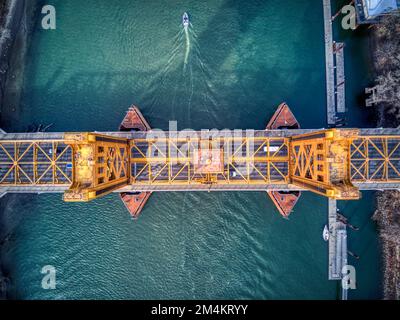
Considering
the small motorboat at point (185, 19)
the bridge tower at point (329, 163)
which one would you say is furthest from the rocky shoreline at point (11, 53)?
the bridge tower at point (329, 163)

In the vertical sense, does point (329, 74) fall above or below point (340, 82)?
above

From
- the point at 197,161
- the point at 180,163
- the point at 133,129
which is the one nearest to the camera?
the point at 197,161

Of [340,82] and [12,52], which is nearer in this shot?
[340,82]

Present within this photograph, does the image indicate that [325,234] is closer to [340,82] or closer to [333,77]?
[340,82]

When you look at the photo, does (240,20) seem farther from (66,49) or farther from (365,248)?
(365,248)

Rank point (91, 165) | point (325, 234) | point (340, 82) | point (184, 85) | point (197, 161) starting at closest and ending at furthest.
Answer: point (91, 165) < point (197, 161) < point (325, 234) < point (340, 82) < point (184, 85)

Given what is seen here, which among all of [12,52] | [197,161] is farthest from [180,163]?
[12,52]

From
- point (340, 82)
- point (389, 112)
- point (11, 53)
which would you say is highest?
point (11, 53)
